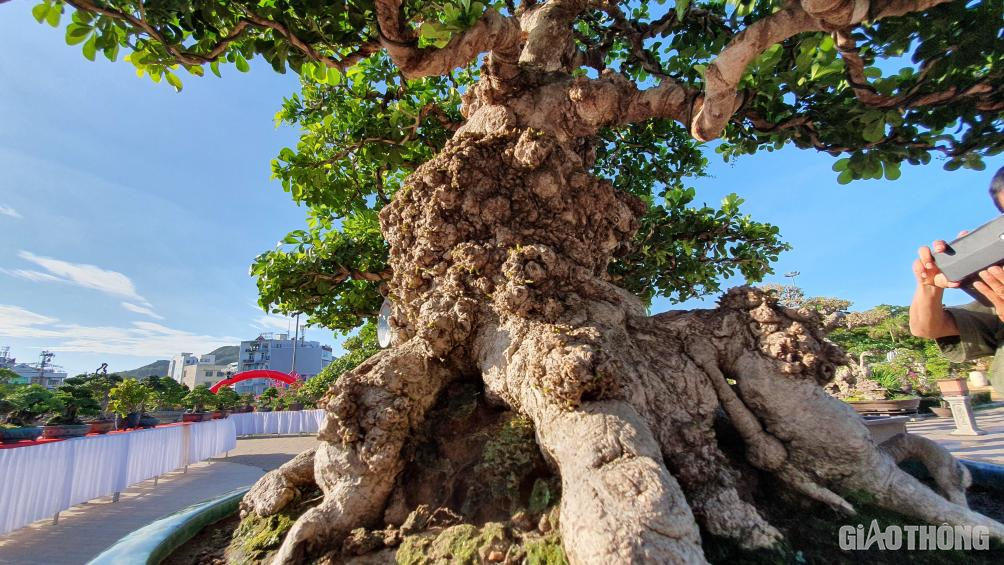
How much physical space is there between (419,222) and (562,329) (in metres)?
1.25

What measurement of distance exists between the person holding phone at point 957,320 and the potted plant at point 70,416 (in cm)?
1441

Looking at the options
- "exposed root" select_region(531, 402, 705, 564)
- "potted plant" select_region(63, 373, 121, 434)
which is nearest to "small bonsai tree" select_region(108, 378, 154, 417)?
"potted plant" select_region(63, 373, 121, 434)

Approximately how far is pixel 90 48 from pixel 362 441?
2.59 meters

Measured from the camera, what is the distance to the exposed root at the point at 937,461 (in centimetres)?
237

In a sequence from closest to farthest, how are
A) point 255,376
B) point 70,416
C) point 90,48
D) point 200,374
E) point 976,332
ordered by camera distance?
point 976,332 < point 90,48 < point 70,416 < point 255,376 < point 200,374

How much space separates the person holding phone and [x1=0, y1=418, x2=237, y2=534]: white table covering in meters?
8.07

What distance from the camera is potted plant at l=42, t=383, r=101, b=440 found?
9914mm

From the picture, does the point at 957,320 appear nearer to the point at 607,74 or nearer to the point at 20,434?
the point at 607,74

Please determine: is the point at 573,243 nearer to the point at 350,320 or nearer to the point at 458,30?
the point at 458,30

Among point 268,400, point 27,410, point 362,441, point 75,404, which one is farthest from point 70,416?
point 362,441

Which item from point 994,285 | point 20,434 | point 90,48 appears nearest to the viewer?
point 994,285

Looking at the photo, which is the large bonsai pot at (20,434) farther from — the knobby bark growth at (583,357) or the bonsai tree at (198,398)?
the knobby bark growth at (583,357)

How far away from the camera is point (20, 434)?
31.6ft

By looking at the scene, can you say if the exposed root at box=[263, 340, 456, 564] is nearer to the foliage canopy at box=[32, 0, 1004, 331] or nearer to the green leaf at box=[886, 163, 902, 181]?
the foliage canopy at box=[32, 0, 1004, 331]
